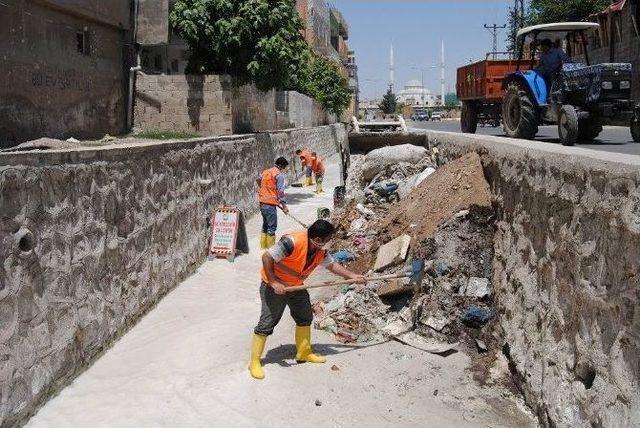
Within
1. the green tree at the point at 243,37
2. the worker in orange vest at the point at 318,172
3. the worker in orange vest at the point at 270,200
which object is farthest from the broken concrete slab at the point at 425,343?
the worker in orange vest at the point at 318,172

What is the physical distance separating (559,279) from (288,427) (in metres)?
2.16

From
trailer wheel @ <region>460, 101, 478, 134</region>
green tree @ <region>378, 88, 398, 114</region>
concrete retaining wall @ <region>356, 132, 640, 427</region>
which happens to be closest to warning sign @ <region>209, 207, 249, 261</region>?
concrete retaining wall @ <region>356, 132, 640, 427</region>

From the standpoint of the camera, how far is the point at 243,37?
14.4 m

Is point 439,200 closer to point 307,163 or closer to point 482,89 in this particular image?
point 482,89

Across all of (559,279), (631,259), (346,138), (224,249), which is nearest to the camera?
(631,259)

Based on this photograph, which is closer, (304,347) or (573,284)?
(573,284)

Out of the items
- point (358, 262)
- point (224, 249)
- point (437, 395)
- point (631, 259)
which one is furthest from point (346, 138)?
point (631, 259)

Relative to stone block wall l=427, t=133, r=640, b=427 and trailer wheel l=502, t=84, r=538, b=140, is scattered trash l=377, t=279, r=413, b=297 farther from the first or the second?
trailer wheel l=502, t=84, r=538, b=140

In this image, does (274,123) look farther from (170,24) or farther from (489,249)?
(489,249)

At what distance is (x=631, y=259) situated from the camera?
10.6 feet

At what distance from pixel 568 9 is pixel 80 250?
34352mm

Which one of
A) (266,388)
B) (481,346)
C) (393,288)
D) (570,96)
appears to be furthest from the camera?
(570,96)

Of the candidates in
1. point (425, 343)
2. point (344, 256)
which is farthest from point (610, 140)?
point (425, 343)

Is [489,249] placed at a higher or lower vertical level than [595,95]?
lower
